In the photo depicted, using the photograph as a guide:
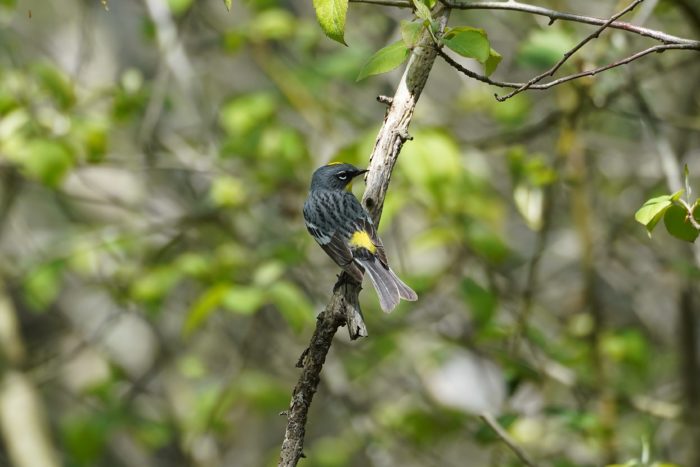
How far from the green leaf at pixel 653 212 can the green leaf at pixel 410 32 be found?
732 mm

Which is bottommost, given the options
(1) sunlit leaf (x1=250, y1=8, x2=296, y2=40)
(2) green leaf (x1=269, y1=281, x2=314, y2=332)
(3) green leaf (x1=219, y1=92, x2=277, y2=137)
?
(2) green leaf (x1=269, y1=281, x2=314, y2=332)

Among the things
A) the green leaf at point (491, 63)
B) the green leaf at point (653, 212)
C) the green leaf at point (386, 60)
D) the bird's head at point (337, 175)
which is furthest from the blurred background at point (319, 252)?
the green leaf at point (386, 60)

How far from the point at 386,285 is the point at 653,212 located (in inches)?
54.5

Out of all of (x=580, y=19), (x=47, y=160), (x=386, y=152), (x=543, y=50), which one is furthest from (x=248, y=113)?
(x=580, y=19)

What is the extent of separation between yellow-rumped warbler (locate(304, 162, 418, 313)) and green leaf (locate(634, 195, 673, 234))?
36.0 inches

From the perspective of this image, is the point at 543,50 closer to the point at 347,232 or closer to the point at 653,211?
the point at 347,232

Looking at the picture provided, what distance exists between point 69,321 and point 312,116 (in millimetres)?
3315

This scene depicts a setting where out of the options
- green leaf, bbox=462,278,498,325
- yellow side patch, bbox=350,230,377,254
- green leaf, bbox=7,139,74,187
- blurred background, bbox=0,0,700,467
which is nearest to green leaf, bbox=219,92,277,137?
blurred background, bbox=0,0,700,467

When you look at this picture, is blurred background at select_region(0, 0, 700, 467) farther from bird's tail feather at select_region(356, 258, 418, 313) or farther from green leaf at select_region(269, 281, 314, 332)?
bird's tail feather at select_region(356, 258, 418, 313)

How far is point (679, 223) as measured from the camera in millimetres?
2258

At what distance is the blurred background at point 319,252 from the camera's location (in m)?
4.81

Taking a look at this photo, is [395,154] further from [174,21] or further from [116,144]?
[116,144]

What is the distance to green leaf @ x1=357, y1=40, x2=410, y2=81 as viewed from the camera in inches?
91.3

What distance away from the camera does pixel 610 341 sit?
503 centimetres
